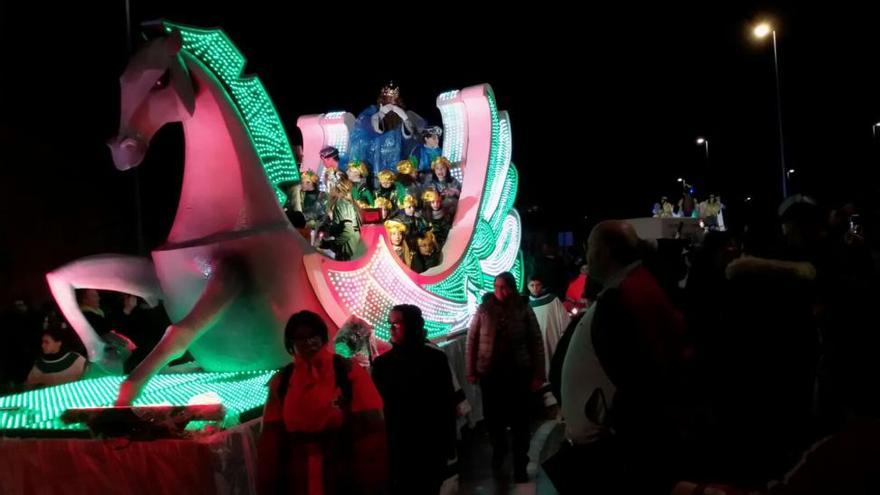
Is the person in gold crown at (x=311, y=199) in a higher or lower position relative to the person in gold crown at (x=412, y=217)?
higher

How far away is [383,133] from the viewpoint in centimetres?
971

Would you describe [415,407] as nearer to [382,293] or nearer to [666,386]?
[666,386]

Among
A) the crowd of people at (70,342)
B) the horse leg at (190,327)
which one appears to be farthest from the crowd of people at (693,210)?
the horse leg at (190,327)

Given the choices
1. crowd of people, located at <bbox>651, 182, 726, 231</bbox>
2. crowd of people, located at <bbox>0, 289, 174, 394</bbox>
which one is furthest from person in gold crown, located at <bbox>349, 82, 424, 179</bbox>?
crowd of people, located at <bbox>651, 182, 726, 231</bbox>

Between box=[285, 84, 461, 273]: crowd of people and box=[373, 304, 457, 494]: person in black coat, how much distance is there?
347 cm

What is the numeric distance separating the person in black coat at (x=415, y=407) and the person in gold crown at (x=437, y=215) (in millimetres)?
4769

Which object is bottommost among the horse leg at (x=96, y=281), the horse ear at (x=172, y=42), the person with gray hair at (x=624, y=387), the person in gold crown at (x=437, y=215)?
the person with gray hair at (x=624, y=387)

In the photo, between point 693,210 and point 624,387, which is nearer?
point 624,387

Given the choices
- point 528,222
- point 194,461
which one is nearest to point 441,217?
point 194,461

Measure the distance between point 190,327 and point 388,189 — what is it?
469 centimetres

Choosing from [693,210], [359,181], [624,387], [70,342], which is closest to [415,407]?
[624,387]

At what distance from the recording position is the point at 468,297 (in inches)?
332

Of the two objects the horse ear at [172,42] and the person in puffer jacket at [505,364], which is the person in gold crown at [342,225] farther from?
the horse ear at [172,42]

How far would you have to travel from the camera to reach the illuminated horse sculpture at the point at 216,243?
4.61 meters
